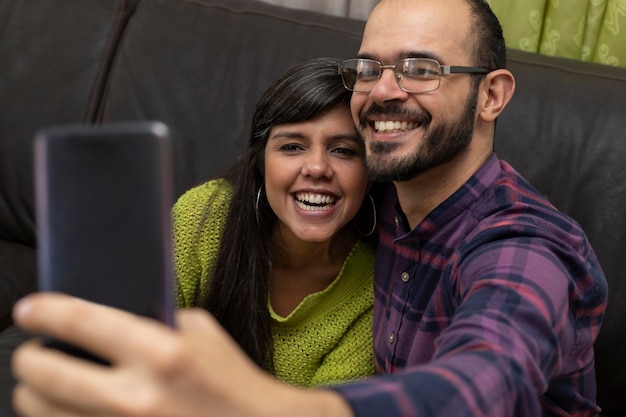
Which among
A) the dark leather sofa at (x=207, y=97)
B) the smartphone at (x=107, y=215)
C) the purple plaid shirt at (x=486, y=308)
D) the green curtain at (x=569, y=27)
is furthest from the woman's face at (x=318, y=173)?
the smartphone at (x=107, y=215)

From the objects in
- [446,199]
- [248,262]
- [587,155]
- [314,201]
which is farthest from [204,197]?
[587,155]

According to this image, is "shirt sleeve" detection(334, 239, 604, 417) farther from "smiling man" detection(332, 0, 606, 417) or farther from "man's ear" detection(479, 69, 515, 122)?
"man's ear" detection(479, 69, 515, 122)

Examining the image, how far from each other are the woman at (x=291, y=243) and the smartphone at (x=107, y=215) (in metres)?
0.86

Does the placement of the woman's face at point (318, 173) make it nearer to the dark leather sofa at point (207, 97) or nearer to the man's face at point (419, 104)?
the man's face at point (419, 104)

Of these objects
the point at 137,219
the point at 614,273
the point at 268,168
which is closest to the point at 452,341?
the point at 137,219

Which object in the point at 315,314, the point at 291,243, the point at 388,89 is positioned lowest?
the point at 315,314

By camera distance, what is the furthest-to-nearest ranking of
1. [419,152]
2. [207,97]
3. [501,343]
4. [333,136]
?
[207,97]
[333,136]
[419,152]
[501,343]

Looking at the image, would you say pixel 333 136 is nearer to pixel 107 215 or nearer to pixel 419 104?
pixel 419 104

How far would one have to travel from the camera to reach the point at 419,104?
127 cm

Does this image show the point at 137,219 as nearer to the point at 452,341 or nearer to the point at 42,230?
the point at 42,230

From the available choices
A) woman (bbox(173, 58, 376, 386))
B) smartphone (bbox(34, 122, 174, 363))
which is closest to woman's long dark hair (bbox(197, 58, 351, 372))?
woman (bbox(173, 58, 376, 386))

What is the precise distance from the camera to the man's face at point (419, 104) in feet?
4.15

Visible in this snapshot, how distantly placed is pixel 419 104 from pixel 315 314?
1.51 feet

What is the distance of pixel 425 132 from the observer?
1.27 m
